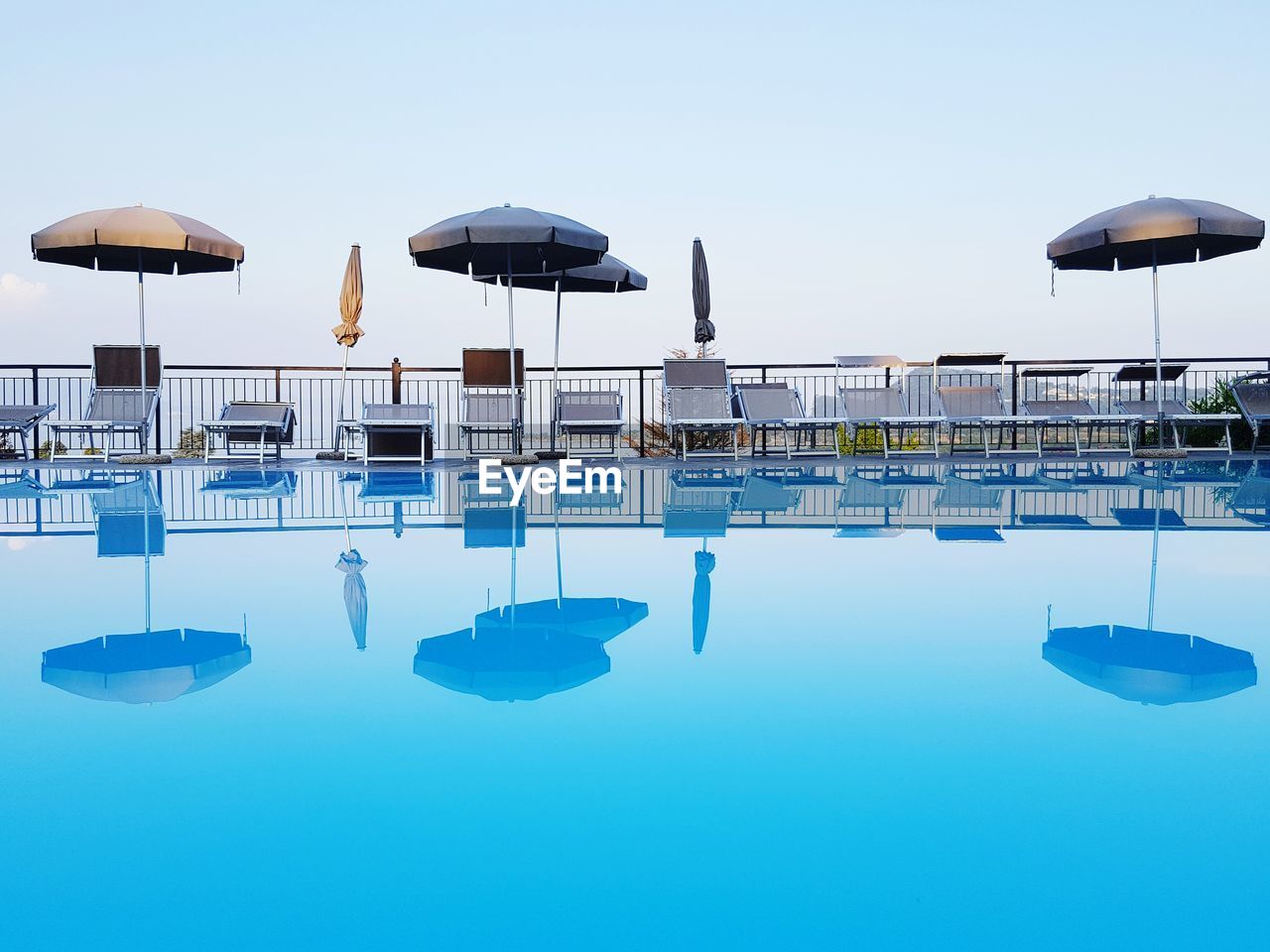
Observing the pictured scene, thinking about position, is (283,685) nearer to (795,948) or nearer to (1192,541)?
(795,948)

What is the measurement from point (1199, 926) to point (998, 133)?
15.2 m

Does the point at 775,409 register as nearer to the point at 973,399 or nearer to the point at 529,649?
the point at 973,399

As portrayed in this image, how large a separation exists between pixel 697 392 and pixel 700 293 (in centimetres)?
174

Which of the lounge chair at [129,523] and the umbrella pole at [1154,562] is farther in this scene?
the lounge chair at [129,523]

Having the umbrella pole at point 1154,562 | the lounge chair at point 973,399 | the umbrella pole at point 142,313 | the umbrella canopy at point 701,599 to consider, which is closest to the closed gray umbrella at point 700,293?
the lounge chair at point 973,399

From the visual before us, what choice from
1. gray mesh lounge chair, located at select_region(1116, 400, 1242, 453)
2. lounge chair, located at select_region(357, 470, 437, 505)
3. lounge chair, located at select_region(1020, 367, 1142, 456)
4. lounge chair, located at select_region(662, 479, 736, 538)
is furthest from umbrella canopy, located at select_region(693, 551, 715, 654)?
gray mesh lounge chair, located at select_region(1116, 400, 1242, 453)

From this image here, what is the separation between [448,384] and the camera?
13.6m

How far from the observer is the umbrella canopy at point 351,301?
1103 cm

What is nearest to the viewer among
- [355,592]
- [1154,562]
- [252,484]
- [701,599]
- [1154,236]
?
[701,599]

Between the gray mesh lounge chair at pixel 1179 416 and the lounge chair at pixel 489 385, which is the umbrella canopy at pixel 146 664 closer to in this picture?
the lounge chair at pixel 489 385

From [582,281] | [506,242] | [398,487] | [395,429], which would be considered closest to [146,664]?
[398,487]

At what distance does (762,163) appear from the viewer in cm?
1553

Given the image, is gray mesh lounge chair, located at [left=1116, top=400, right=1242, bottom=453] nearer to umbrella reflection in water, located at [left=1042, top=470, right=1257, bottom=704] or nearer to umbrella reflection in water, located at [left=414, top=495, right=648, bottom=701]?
umbrella reflection in water, located at [left=1042, top=470, right=1257, bottom=704]

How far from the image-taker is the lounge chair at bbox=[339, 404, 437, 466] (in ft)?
33.1
